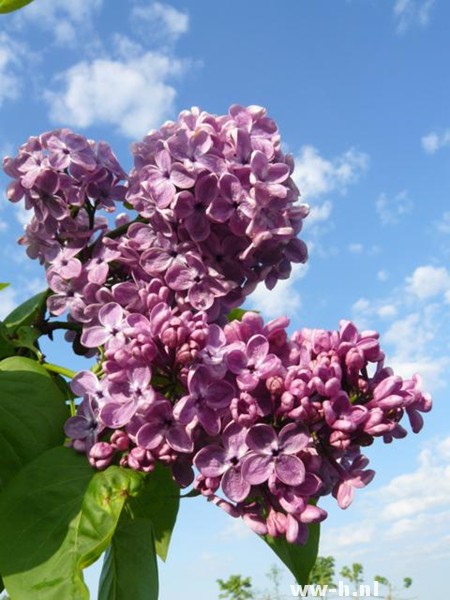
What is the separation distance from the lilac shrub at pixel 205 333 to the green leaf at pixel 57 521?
4 centimetres

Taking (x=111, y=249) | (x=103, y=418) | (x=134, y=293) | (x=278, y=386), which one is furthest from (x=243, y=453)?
(x=111, y=249)

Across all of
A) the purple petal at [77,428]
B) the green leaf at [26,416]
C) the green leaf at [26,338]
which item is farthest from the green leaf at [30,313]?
the purple petal at [77,428]

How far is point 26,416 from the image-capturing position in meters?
1.21

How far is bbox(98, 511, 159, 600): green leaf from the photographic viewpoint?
3.80ft

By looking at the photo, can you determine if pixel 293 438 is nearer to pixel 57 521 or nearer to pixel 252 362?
pixel 252 362

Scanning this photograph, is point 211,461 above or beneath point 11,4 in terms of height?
beneath

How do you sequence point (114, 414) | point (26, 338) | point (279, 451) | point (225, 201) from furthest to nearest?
point (26, 338)
point (225, 201)
point (114, 414)
point (279, 451)

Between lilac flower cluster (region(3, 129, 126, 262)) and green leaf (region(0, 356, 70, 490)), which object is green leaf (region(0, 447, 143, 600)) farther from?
lilac flower cluster (region(3, 129, 126, 262))

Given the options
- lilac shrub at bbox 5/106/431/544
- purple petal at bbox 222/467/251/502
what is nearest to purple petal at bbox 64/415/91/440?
lilac shrub at bbox 5/106/431/544

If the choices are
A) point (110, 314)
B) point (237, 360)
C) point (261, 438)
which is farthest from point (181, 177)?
point (261, 438)

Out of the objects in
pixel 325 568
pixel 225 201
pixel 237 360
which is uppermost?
pixel 325 568

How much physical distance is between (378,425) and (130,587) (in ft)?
1.45

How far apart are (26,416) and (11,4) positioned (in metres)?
0.65

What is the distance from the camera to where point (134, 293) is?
48.7 inches
